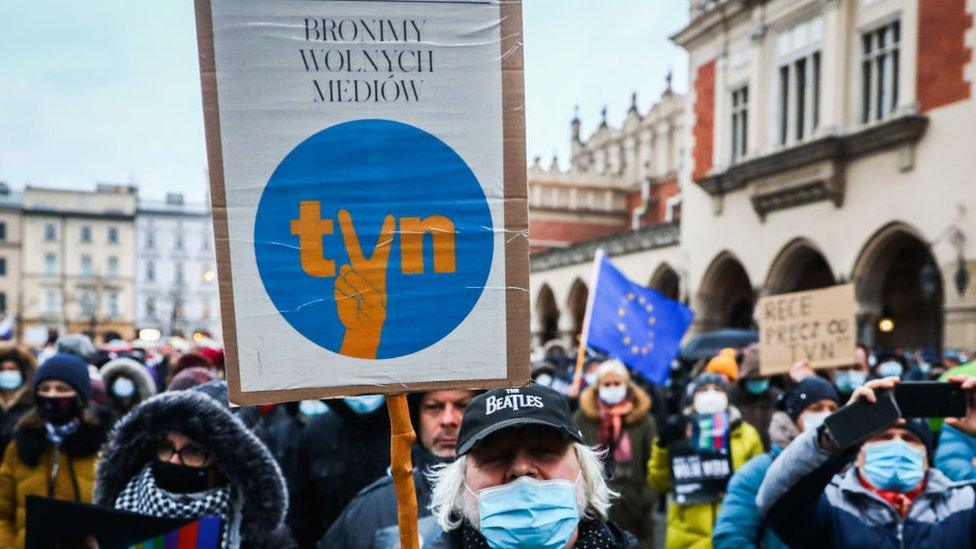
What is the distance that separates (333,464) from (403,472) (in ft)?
7.01

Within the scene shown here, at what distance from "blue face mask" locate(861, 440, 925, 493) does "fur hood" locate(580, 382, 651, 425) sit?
247cm

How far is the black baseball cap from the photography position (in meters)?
2.13

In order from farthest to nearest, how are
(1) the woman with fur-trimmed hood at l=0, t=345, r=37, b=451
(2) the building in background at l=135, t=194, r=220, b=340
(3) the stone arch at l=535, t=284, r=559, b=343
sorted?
(2) the building in background at l=135, t=194, r=220, b=340
(3) the stone arch at l=535, t=284, r=559, b=343
(1) the woman with fur-trimmed hood at l=0, t=345, r=37, b=451

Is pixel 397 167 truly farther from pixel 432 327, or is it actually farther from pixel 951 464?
pixel 951 464

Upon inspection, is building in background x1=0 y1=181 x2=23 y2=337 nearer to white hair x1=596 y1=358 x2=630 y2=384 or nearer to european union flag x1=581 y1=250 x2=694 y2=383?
european union flag x1=581 y1=250 x2=694 y2=383

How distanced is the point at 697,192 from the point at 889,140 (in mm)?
6672

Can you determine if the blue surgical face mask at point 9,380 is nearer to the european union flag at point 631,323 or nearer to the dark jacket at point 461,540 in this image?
the european union flag at point 631,323

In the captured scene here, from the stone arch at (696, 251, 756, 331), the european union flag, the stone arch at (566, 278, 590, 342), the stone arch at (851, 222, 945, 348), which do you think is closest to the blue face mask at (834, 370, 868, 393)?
the european union flag

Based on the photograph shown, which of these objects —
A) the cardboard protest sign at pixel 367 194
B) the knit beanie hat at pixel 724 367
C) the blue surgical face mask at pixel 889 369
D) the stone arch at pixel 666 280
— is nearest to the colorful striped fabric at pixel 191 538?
the cardboard protest sign at pixel 367 194

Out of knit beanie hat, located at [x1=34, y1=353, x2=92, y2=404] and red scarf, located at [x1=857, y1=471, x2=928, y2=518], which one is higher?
knit beanie hat, located at [x1=34, y1=353, x2=92, y2=404]

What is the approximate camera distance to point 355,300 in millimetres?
1938

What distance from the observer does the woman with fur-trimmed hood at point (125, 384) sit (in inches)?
254

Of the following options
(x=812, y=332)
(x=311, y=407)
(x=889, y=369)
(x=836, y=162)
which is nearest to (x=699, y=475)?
(x=812, y=332)

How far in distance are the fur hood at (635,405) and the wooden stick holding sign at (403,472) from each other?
3.53 m
